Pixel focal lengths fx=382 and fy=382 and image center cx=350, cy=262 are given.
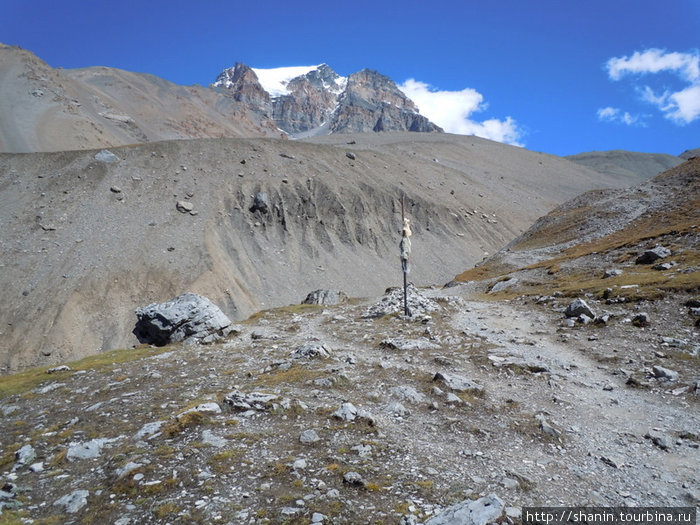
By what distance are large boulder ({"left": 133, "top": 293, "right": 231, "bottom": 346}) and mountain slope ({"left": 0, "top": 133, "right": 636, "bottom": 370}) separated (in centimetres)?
2293

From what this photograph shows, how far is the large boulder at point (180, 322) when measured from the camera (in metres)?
25.7

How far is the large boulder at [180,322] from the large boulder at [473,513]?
69.1 ft

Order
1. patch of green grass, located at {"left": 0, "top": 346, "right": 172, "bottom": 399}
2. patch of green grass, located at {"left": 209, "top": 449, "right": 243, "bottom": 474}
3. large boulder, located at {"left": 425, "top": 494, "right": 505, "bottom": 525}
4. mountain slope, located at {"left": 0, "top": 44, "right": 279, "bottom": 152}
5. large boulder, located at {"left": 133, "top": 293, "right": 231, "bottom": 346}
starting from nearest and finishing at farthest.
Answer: large boulder, located at {"left": 425, "top": 494, "right": 505, "bottom": 525} → patch of green grass, located at {"left": 209, "top": 449, "right": 243, "bottom": 474} → patch of green grass, located at {"left": 0, "top": 346, "right": 172, "bottom": 399} → large boulder, located at {"left": 133, "top": 293, "right": 231, "bottom": 346} → mountain slope, located at {"left": 0, "top": 44, "right": 279, "bottom": 152}

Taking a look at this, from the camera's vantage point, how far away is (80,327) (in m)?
45.5

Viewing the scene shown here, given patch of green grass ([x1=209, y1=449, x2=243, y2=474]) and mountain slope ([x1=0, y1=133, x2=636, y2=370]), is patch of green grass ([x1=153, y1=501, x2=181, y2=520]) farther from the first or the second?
mountain slope ([x1=0, y1=133, x2=636, y2=370])

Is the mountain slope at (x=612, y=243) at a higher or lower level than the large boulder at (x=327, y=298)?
higher

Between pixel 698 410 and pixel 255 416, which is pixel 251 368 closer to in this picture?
pixel 255 416

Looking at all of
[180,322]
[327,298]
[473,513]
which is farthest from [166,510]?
[327,298]

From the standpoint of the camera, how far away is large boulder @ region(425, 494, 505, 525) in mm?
6691

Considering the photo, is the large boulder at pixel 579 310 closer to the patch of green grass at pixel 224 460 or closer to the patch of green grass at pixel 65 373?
the patch of green grass at pixel 224 460

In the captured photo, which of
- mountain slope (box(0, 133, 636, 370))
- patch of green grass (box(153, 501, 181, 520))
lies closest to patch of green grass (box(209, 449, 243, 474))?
patch of green grass (box(153, 501, 181, 520))

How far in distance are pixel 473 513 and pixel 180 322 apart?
23661 millimetres

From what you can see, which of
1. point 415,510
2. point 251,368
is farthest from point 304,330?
point 415,510

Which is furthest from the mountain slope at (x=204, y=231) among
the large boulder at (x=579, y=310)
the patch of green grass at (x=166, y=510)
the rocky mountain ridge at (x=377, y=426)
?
the patch of green grass at (x=166, y=510)
